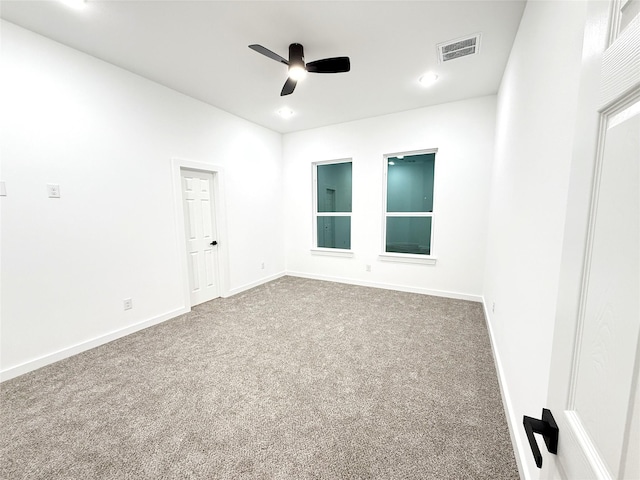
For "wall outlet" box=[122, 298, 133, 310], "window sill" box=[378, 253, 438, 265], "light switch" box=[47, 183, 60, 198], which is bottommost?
"wall outlet" box=[122, 298, 133, 310]

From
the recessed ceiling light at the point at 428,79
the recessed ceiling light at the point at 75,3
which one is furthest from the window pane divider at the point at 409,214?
the recessed ceiling light at the point at 75,3

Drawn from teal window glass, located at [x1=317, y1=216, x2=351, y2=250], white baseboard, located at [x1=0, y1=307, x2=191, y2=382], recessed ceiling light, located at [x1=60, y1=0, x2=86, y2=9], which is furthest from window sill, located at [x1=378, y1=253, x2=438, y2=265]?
recessed ceiling light, located at [x1=60, y1=0, x2=86, y2=9]

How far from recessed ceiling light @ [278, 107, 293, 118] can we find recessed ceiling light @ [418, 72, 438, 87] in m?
1.81

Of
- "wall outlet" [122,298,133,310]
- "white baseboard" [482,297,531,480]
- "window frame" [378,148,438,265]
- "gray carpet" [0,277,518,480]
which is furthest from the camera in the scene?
"window frame" [378,148,438,265]

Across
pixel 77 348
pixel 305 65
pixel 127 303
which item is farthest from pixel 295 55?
pixel 77 348

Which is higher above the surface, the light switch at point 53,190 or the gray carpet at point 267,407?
the light switch at point 53,190

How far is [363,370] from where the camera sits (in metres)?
2.22

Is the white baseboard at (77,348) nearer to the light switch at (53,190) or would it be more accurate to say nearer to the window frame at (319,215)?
the light switch at (53,190)

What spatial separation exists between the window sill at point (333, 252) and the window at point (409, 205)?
2.19ft

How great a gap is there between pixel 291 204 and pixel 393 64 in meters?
2.99

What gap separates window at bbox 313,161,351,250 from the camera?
15.9 feet

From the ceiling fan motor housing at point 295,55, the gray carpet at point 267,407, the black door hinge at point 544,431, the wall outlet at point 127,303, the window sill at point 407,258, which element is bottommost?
the gray carpet at point 267,407

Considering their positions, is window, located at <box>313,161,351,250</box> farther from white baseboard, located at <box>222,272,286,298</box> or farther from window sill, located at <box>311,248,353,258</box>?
white baseboard, located at <box>222,272,286,298</box>

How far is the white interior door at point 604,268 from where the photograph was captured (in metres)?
0.38
